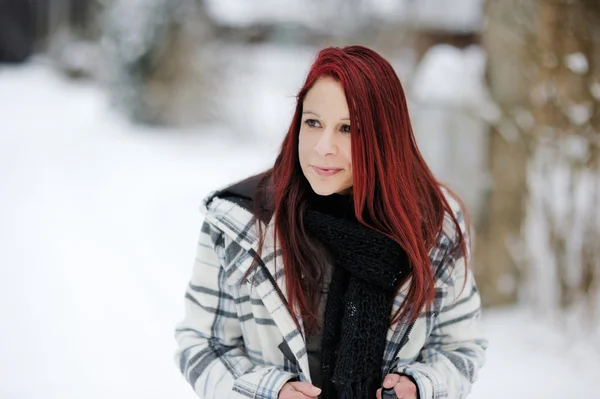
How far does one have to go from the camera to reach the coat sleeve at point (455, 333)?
1.53 meters

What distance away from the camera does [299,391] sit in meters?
1.43

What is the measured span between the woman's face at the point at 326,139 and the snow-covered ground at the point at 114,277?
0.97 feet

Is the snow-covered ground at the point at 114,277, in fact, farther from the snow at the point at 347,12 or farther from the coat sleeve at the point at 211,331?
the snow at the point at 347,12

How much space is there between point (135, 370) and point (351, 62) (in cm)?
231

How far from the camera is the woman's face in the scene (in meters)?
1.42

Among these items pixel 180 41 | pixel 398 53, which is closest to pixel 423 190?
pixel 398 53

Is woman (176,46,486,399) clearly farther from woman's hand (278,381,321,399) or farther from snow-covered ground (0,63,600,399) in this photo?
snow-covered ground (0,63,600,399)

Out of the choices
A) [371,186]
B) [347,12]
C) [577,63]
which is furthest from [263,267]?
[347,12]

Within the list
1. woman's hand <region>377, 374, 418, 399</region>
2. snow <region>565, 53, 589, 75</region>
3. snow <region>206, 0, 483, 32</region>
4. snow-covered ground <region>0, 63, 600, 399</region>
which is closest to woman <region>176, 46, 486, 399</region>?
woman's hand <region>377, 374, 418, 399</region>

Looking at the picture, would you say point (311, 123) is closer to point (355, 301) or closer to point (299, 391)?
point (355, 301)

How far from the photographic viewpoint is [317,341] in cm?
155

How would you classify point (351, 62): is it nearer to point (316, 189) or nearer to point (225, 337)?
point (316, 189)

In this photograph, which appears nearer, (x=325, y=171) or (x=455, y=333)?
(x=325, y=171)

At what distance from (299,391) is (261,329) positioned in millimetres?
169
